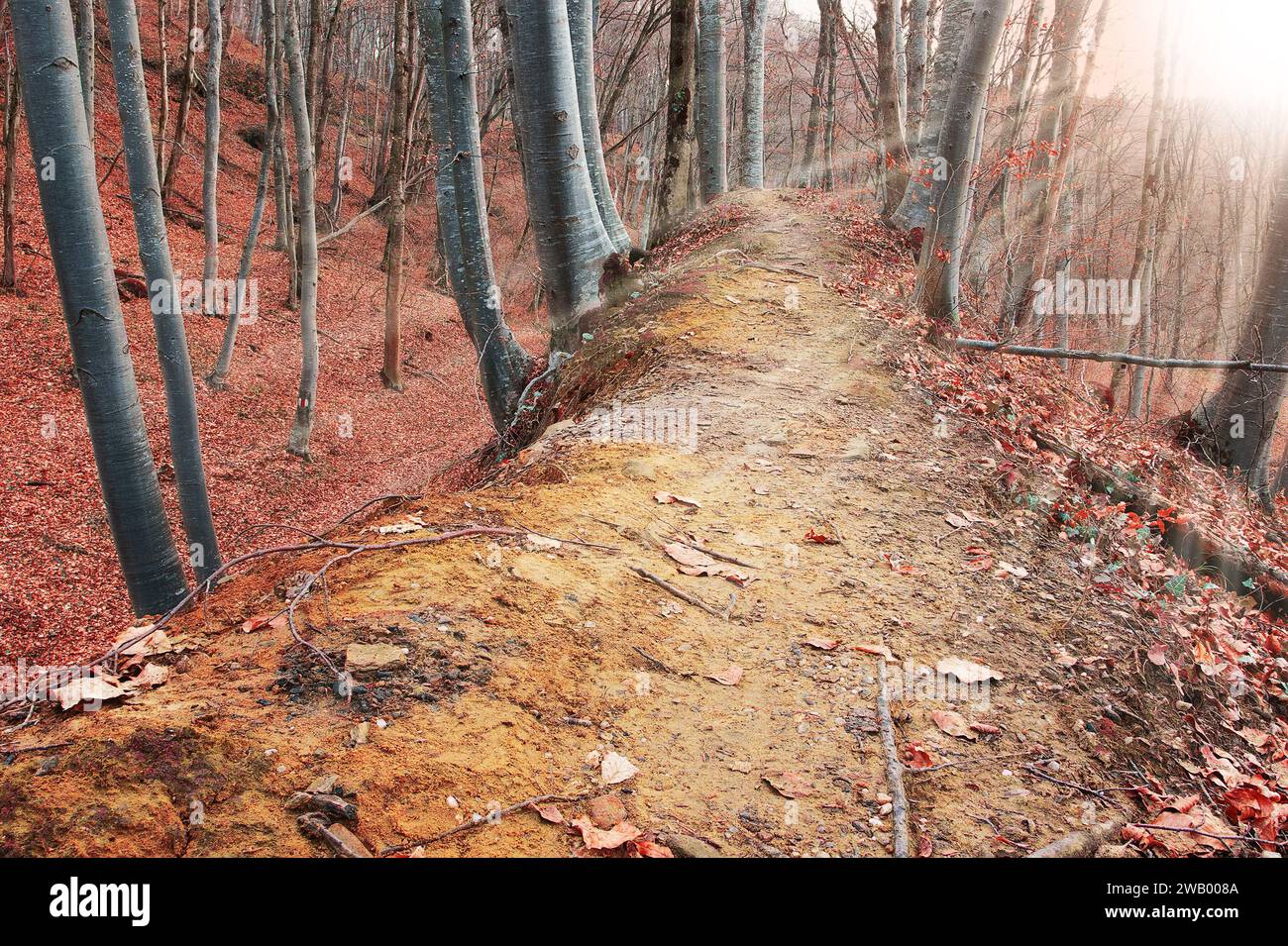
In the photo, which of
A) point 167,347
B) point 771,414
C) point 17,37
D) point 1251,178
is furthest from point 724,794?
point 1251,178

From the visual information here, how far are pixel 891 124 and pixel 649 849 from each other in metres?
11.5

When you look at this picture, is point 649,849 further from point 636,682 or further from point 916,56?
point 916,56

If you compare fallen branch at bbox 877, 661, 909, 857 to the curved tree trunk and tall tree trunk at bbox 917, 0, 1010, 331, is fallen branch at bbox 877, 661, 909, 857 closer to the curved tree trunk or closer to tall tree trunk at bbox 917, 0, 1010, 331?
tall tree trunk at bbox 917, 0, 1010, 331

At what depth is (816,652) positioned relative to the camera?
3.21 metres

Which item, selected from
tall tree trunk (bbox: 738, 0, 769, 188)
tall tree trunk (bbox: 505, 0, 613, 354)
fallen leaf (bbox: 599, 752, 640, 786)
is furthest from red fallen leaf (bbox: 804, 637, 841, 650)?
tall tree trunk (bbox: 738, 0, 769, 188)

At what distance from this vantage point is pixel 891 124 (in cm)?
1112

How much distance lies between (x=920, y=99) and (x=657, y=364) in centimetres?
1084

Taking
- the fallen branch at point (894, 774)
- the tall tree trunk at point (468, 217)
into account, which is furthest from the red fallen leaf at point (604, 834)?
the tall tree trunk at point (468, 217)

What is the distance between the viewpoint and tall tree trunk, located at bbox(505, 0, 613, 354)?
643 centimetres

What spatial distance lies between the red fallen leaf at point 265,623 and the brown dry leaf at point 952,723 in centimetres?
243

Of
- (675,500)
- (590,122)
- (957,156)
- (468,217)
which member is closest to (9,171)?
(468,217)

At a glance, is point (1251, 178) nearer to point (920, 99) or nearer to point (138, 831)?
point (920, 99)

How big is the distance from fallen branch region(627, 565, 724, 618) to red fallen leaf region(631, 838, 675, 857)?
1.31 m

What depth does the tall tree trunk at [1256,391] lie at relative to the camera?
8328 millimetres
